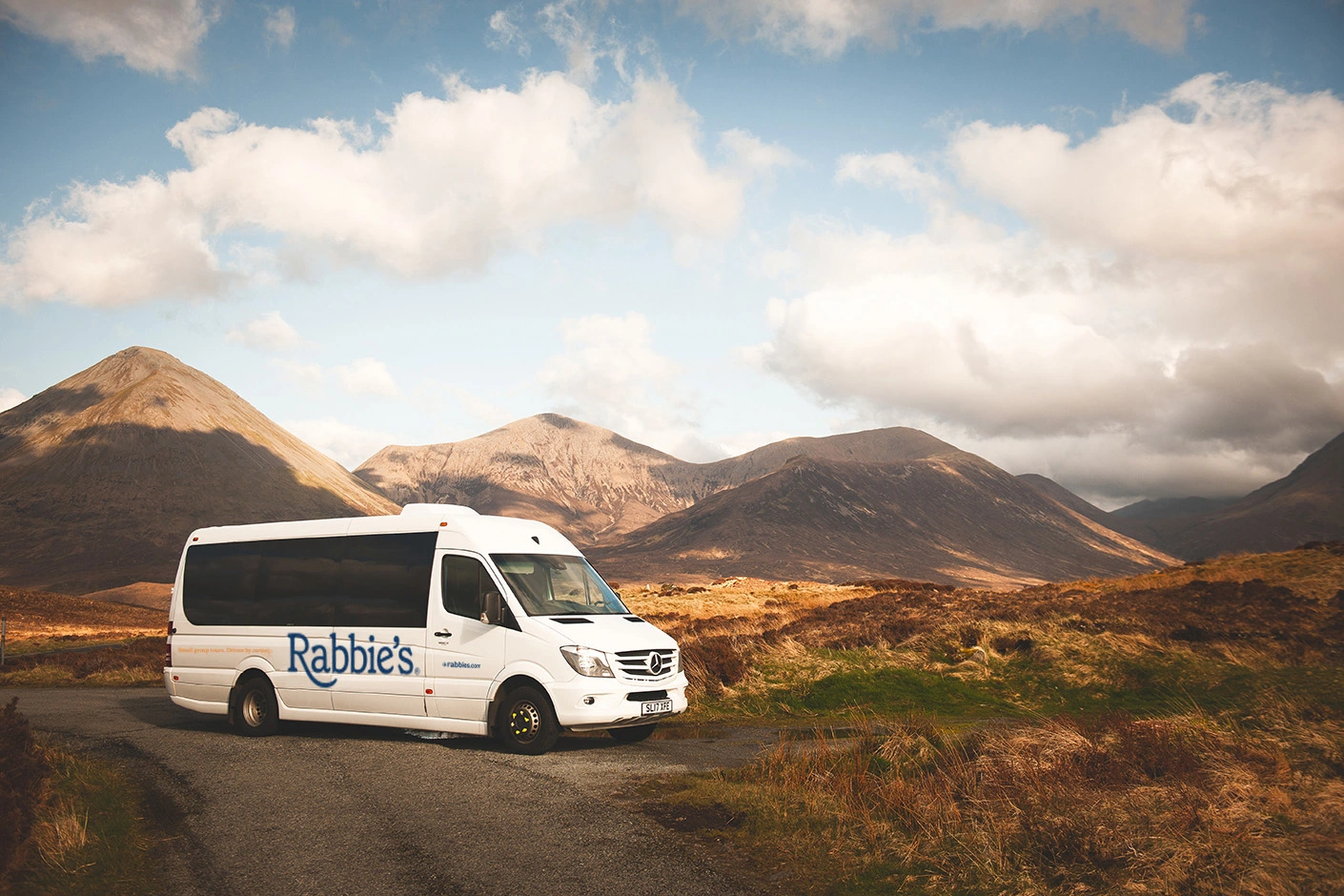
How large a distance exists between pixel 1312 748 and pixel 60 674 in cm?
3010

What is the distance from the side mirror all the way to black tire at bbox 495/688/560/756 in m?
0.99

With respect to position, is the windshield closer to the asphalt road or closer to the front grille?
the front grille

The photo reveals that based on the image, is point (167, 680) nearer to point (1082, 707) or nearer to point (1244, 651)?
point (1082, 707)

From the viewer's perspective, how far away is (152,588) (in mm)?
105625

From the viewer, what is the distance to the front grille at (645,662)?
11.4 m

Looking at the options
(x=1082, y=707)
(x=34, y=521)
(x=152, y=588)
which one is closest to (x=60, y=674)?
(x=1082, y=707)

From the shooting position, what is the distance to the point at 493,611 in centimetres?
1155

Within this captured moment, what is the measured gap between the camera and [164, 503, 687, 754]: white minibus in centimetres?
1134

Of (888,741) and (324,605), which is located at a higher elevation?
(324,605)

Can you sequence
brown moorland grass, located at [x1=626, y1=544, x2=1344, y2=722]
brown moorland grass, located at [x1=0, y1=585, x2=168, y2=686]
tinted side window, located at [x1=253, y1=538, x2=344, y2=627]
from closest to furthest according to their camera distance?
tinted side window, located at [x1=253, y1=538, x2=344, y2=627] < brown moorland grass, located at [x1=626, y1=544, x2=1344, y2=722] < brown moorland grass, located at [x1=0, y1=585, x2=168, y2=686]

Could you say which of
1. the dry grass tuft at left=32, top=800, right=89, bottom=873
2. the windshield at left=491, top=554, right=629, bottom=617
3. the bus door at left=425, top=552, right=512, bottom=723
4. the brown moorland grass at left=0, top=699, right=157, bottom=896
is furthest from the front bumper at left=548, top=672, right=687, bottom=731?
the dry grass tuft at left=32, top=800, right=89, bottom=873

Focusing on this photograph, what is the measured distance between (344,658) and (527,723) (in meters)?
3.26

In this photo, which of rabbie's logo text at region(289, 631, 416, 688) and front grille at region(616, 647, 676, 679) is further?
rabbie's logo text at region(289, 631, 416, 688)

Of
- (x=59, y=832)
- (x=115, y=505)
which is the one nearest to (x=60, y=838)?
(x=59, y=832)
